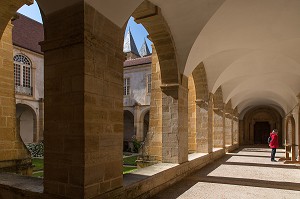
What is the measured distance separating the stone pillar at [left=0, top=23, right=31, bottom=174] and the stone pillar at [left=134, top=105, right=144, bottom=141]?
1340cm

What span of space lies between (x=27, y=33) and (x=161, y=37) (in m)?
14.3

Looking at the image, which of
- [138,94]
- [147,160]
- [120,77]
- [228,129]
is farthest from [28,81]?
[120,77]

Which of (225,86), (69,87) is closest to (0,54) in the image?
(69,87)

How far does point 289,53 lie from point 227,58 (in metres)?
1.63

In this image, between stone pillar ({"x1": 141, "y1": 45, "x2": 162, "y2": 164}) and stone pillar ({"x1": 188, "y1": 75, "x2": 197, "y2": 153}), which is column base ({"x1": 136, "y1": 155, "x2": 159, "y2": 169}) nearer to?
stone pillar ({"x1": 141, "y1": 45, "x2": 162, "y2": 164})

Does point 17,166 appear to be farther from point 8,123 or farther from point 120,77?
point 120,77

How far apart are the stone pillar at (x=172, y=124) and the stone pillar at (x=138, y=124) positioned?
503 inches

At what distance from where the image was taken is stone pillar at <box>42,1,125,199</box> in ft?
8.31

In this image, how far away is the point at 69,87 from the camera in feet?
8.61

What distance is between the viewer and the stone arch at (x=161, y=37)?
430 cm

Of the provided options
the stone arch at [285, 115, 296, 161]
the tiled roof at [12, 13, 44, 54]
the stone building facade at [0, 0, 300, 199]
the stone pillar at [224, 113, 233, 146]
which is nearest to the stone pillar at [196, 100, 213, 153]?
the stone building facade at [0, 0, 300, 199]

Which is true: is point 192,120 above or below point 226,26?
below

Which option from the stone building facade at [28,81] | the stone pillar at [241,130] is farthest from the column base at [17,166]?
the stone pillar at [241,130]

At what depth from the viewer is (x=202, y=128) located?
7930 millimetres
